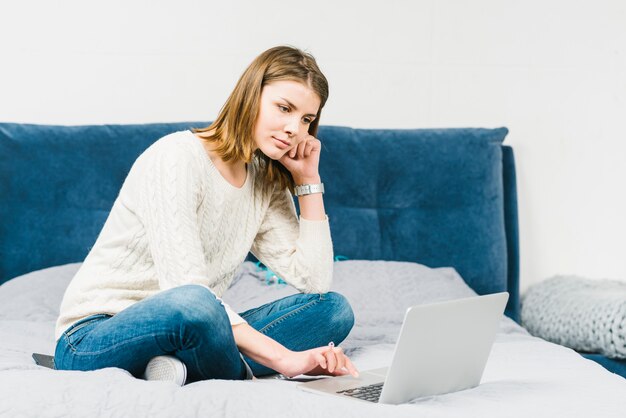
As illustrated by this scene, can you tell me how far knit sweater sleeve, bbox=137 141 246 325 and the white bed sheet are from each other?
21cm

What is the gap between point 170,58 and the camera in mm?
2945

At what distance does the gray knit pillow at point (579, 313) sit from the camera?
2391mm

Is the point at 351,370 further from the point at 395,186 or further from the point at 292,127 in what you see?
the point at 395,186

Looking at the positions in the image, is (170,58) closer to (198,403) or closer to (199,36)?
(199,36)

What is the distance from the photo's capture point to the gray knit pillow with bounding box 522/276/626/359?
2.39 metres

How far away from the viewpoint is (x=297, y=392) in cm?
148

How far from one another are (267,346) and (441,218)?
1.35 meters

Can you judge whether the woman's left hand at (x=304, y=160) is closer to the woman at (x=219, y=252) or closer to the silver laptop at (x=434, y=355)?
the woman at (x=219, y=252)

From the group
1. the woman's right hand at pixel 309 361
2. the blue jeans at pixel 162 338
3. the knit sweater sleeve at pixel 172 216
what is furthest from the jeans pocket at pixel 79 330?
the woman's right hand at pixel 309 361

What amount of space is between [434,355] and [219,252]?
567mm

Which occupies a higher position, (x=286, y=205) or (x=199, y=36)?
(x=199, y=36)

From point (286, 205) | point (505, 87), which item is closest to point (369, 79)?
point (505, 87)

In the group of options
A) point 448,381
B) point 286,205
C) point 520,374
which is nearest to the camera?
point 448,381

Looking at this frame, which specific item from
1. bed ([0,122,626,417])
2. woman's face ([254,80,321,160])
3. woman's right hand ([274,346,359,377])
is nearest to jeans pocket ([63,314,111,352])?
bed ([0,122,626,417])
